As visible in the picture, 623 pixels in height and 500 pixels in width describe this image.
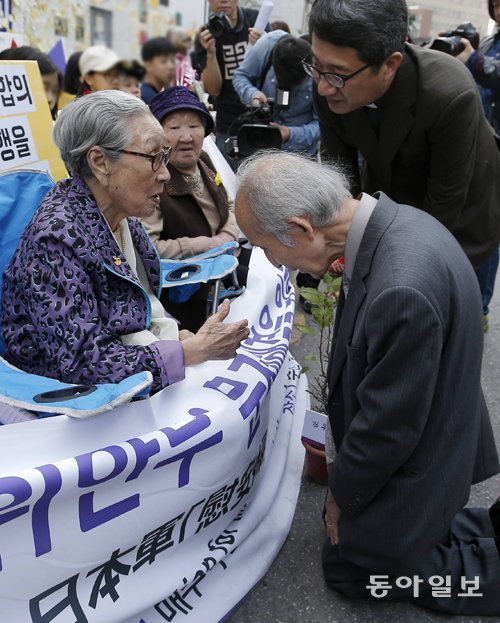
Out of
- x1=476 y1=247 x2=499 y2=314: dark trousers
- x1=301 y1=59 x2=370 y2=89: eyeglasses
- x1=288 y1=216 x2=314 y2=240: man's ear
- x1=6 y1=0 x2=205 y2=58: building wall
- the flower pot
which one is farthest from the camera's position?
x1=476 y1=247 x2=499 y2=314: dark trousers

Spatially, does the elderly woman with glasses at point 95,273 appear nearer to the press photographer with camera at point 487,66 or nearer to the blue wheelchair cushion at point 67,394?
the blue wheelchair cushion at point 67,394

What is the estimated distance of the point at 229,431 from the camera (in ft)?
5.50

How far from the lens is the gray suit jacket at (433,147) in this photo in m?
2.08

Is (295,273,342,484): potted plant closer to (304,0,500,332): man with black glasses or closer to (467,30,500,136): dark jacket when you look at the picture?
(304,0,500,332): man with black glasses

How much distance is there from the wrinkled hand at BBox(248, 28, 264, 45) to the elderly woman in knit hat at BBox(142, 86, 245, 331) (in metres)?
1.17

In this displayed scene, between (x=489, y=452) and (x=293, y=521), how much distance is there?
0.80 metres

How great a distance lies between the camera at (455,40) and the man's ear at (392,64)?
1.00m

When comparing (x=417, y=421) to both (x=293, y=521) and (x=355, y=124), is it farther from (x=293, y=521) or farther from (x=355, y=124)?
(x=355, y=124)

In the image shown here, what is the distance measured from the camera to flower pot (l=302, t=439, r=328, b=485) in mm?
2345

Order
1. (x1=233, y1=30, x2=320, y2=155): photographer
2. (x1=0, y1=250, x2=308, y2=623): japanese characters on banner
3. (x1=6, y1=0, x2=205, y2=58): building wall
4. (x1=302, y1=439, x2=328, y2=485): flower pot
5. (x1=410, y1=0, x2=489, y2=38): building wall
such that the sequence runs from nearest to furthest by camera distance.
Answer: (x1=6, y1=0, x2=205, y2=58): building wall < (x1=410, y1=0, x2=489, y2=38): building wall < (x1=0, y1=250, x2=308, y2=623): japanese characters on banner < (x1=302, y1=439, x2=328, y2=485): flower pot < (x1=233, y1=30, x2=320, y2=155): photographer

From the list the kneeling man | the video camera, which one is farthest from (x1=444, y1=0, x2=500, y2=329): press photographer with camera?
the kneeling man

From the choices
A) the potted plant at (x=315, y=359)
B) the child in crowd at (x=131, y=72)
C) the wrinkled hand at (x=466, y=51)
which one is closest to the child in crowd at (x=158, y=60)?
the child in crowd at (x=131, y=72)

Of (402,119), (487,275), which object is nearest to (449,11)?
(402,119)

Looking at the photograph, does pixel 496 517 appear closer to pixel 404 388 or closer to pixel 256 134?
pixel 404 388
